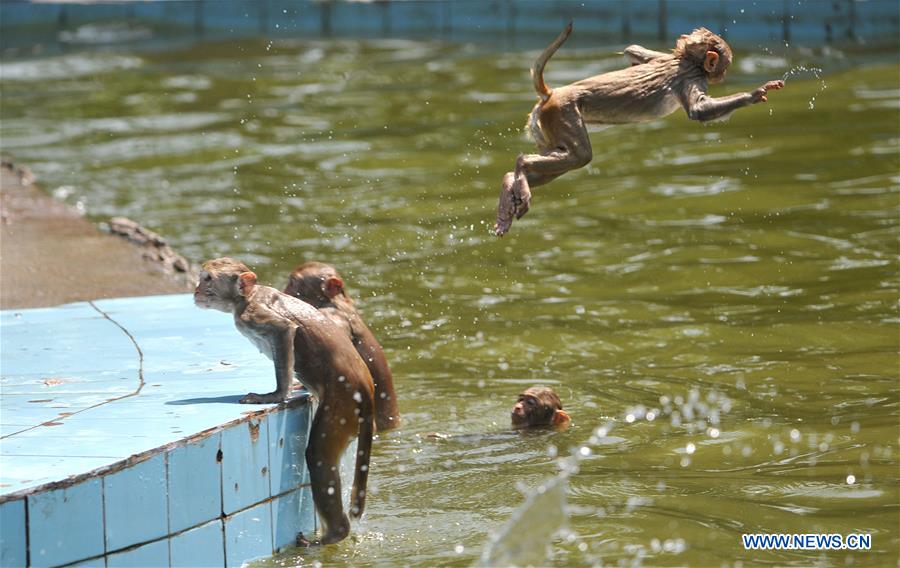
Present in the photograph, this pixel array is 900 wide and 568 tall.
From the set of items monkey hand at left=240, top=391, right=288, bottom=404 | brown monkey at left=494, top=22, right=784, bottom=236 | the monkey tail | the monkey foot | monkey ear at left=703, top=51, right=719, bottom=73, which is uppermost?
monkey ear at left=703, top=51, right=719, bottom=73

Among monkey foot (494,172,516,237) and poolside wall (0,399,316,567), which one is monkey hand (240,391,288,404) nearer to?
poolside wall (0,399,316,567)

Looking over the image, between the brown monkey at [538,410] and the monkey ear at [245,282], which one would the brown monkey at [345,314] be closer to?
the brown monkey at [538,410]

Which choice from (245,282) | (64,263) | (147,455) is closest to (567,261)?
(64,263)

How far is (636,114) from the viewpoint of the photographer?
6.25 meters

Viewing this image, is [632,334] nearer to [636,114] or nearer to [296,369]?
[636,114]

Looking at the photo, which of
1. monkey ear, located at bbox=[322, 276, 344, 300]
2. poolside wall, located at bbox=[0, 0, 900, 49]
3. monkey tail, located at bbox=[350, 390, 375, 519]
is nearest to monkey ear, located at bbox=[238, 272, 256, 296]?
monkey tail, located at bbox=[350, 390, 375, 519]

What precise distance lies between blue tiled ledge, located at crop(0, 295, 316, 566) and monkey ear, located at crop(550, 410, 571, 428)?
1.70m

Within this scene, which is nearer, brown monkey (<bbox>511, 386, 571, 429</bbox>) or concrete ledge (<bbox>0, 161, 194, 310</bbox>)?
brown monkey (<bbox>511, 386, 571, 429</bbox>)

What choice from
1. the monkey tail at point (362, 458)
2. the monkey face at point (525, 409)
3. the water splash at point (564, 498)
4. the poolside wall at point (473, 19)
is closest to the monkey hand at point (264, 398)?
the monkey tail at point (362, 458)

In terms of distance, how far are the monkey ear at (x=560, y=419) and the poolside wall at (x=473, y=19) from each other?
13.7 m

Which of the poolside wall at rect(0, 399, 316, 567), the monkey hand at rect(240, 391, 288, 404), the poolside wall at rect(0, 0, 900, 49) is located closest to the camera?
the poolside wall at rect(0, 399, 316, 567)

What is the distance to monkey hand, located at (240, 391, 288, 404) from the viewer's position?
5.72 m

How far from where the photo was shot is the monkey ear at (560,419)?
7559 mm

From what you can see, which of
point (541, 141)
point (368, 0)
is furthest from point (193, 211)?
point (368, 0)
